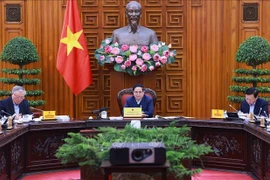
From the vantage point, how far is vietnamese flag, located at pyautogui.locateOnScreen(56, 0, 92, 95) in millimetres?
7254

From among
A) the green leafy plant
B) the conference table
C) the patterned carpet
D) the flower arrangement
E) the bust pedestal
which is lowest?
the patterned carpet

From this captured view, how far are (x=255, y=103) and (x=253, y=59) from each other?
128 centimetres

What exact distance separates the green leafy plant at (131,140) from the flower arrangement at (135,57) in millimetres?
3619

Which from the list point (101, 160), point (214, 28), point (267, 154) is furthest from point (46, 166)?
point (214, 28)

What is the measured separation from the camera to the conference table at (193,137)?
511 centimetres

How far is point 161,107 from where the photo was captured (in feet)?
25.6

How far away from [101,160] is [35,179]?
107 inches

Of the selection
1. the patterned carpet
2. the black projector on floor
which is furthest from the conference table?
the black projector on floor

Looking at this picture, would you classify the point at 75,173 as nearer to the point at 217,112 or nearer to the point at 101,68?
the point at 217,112

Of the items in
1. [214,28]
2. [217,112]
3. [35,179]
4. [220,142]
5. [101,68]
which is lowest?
[35,179]

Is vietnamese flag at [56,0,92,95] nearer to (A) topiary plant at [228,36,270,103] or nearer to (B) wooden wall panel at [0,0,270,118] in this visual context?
(B) wooden wall panel at [0,0,270,118]

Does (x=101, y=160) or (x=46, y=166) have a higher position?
(x=101, y=160)

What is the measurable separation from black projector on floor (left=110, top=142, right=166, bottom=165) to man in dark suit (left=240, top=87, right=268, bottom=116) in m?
3.11

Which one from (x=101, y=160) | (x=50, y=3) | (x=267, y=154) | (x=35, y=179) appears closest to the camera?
(x=101, y=160)
